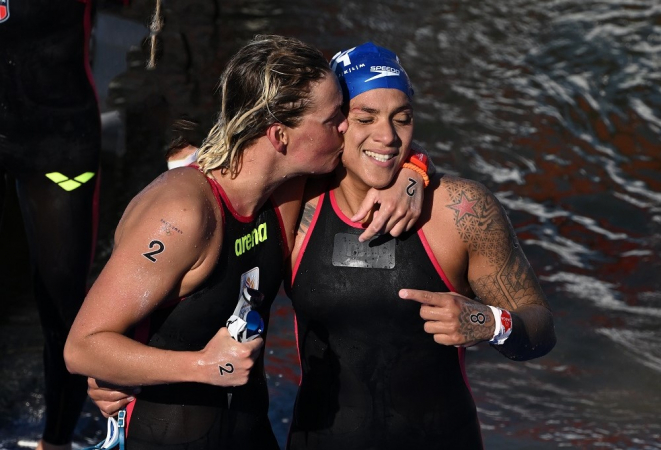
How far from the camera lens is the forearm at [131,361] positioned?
279 centimetres

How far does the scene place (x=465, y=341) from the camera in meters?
3.02

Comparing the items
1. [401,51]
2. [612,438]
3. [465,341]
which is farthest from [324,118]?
[401,51]

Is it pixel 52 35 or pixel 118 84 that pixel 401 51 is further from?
pixel 52 35

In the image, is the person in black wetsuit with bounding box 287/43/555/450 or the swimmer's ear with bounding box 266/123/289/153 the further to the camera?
the person in black wetsuit with bounding box 287/43/555/450

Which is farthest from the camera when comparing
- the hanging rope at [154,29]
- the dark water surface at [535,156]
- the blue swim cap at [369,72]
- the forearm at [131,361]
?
the dark water surface at [535,156]

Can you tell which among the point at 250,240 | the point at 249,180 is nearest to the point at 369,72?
the point at 249,180

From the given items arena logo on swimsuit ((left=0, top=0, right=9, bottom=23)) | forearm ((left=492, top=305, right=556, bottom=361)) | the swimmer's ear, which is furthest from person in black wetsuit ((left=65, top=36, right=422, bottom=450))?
arena logo on swimsuit ((left=0, top=0, right=9, bottom=23))

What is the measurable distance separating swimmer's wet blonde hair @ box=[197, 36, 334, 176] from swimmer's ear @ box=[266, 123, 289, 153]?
0.02m

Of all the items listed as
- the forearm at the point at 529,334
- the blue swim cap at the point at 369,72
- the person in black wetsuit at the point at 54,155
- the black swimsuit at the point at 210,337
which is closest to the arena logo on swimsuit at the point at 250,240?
the black swimsuit at the point at 210,337

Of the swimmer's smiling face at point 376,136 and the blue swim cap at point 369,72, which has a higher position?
the blue swim cap at point 369,72

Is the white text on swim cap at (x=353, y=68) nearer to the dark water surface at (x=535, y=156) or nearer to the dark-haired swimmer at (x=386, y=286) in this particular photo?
the dark-haired swimmer at (x=386, y=286)

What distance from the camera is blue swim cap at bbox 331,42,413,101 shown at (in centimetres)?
329

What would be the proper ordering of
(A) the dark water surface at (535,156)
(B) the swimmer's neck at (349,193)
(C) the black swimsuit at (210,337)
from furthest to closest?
(A) the dark water surface at (535,156), (B) the swimmer's neck at (349,193), (C) the black swimsuit at (210,337)

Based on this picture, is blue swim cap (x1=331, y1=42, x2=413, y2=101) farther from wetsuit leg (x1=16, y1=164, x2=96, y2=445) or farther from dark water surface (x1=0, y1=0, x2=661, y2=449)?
dark water surface (x1=0, y1=0, x2=661, y2=449)
